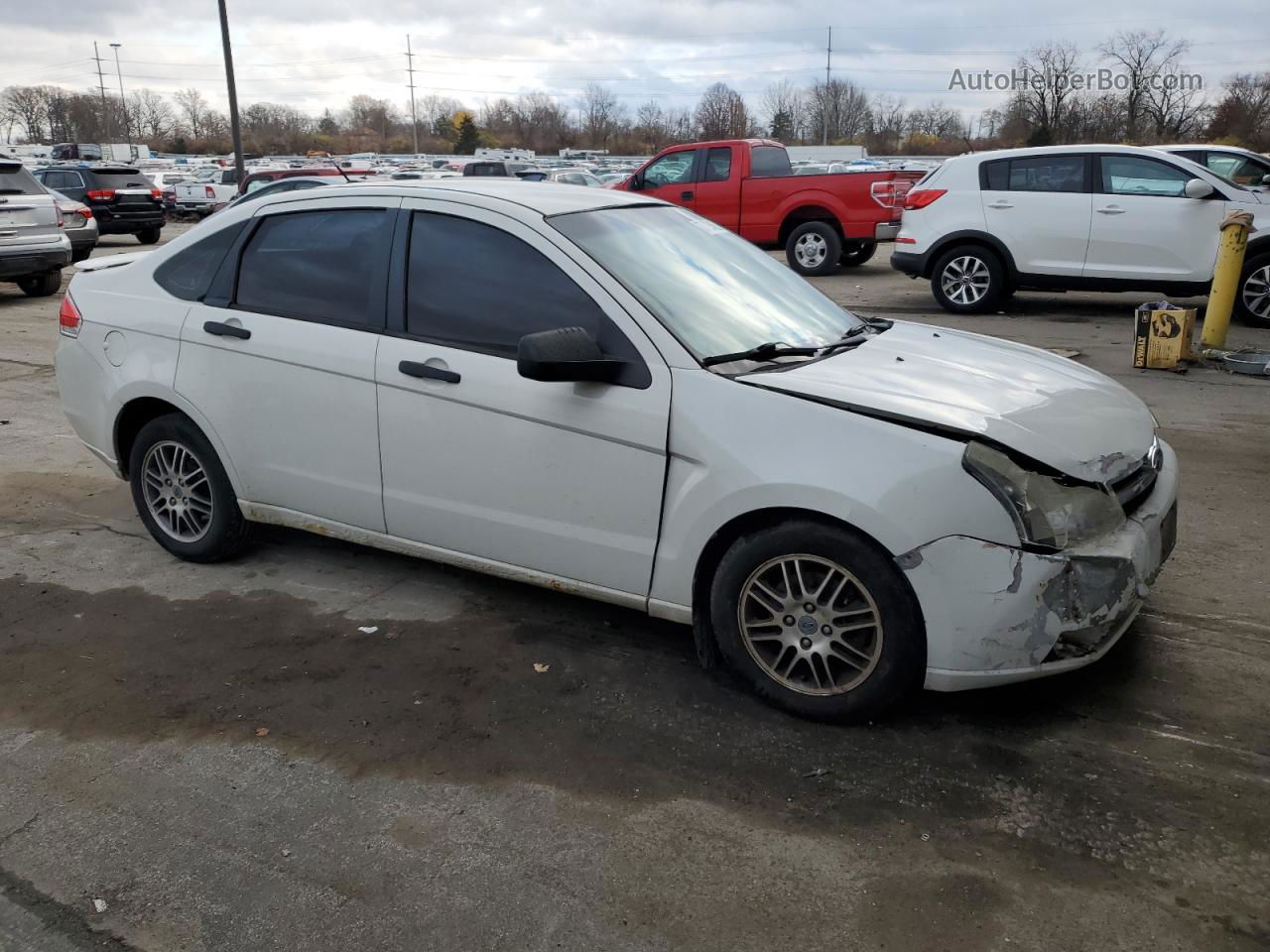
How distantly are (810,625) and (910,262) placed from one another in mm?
9526

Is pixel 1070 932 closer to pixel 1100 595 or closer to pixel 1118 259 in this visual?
pixel 1100 595

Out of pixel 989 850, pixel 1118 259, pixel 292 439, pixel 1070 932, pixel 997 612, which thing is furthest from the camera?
pixel 1118 259

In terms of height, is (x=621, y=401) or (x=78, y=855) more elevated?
(x=621, y=401)

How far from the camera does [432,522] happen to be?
4.06 m

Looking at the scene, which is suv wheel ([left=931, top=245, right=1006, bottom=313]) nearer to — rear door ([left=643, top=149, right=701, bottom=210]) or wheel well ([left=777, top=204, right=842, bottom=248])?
wheel well ([left=777, top=204, right=842, bottom=248])

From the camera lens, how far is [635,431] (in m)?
3.52

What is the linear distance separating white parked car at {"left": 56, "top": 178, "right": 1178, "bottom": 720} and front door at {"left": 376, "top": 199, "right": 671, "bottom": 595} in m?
0.01

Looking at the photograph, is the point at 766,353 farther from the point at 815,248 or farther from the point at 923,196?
the point at 815,248

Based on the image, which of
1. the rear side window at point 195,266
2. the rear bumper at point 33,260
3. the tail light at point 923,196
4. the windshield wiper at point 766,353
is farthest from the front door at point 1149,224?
the rear bumper at point 33,260

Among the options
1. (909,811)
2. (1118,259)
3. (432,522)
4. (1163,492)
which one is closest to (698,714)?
(909,811)

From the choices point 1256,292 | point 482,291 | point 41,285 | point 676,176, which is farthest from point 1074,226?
point 41,285

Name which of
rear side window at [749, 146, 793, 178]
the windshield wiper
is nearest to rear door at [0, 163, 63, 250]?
rear side window at [749, 146, 793, 178]

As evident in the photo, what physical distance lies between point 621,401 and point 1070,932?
199 cm

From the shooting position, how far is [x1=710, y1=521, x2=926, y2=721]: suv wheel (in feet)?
10.4
